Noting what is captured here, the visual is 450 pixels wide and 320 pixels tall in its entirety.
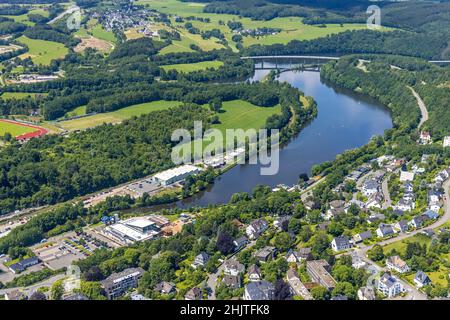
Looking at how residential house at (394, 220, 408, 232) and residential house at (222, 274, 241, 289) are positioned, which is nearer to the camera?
residential house at (222, 274, 241, 289)

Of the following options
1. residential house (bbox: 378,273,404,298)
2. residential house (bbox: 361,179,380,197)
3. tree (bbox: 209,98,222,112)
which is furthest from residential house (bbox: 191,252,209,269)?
tree (bbox: 209,98,222,112)

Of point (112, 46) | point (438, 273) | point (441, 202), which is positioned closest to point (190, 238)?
point (438, 273)

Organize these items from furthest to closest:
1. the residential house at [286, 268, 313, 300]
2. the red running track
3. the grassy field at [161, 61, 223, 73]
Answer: the grassy field at [161, 61, 223, 73] → the red running track → the residential house at [286, 268, 313, 300]

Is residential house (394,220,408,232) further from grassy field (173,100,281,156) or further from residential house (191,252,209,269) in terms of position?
grassy field (173,100,281,156)

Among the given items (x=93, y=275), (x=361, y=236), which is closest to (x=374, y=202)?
(x=361, y=236)

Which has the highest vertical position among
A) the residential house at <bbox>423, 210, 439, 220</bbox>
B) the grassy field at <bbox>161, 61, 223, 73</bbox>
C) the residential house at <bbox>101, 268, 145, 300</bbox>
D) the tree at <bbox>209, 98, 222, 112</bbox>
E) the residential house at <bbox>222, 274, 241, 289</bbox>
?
the grassy field at <bbox>161, 61, 223, 73</bbox>

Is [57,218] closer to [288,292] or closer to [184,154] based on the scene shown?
[184,154]

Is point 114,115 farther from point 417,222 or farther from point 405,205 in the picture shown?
point 417,222
